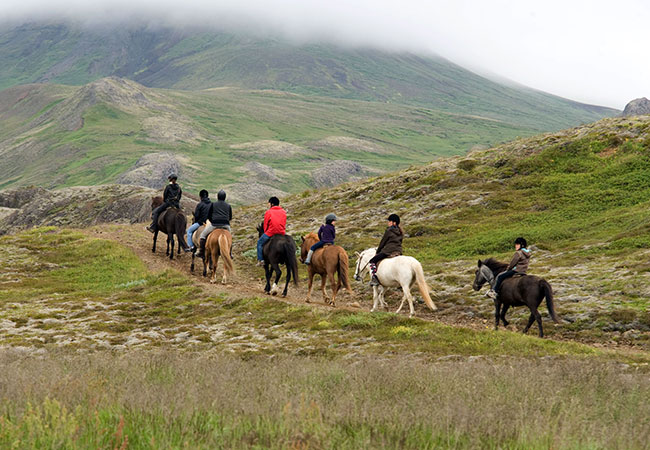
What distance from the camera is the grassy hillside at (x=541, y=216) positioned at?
1983cm

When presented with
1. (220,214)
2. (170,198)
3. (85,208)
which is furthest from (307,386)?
(85,208)

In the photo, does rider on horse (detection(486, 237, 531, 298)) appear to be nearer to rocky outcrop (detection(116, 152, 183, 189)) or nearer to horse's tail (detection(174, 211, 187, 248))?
horse's tail (detection(174, 211, 187, 248))

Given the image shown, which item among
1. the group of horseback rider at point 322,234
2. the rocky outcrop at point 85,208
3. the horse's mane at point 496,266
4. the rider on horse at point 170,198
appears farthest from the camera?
the rocky outcrop at point 85,208

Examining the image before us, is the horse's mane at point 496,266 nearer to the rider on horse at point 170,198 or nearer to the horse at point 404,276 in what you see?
the horse at point 404,276

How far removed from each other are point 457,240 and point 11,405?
28.4 metres

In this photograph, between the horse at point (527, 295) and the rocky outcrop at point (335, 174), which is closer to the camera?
the horse at point (527, 295)

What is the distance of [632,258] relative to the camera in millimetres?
22438

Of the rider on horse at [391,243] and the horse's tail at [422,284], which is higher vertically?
the rider on horse at [391,243]

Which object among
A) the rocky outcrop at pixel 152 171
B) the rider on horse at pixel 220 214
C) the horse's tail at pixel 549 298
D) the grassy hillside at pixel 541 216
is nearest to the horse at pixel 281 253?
the rider on horse at pixel 220 214

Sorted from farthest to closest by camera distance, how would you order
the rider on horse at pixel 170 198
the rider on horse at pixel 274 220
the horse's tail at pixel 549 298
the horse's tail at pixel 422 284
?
the rider on horse at pixel 170 198 < the rider on horse at pixel 274 220 < the horse's tail at pixel 422 284 < the horse's tail at pixel 549 298

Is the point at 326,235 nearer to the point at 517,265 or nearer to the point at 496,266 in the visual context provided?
the point at 496,266

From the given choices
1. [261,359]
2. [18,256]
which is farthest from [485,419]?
[18,256]

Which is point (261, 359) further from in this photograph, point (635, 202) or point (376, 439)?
point (635, 202)

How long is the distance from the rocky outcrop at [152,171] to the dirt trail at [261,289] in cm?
8807
